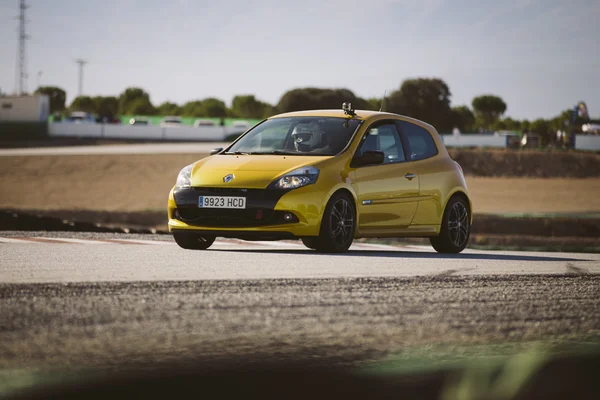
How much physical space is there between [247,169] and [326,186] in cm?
84

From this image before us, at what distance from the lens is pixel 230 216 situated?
37.2ft

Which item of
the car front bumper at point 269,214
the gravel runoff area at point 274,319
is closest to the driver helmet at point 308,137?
the car front bumper at point 269,214

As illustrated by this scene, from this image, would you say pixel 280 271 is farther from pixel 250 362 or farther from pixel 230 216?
pixel 250 362

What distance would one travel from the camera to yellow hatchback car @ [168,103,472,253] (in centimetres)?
1126

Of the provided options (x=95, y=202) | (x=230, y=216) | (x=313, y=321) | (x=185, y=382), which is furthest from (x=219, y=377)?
(x=95, y=202)

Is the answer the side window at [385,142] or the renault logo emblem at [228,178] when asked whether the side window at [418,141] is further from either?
the renault logo emblem at [228,178]

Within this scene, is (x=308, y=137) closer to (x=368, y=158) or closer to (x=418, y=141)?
(x=368, y=158)

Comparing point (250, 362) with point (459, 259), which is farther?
point (459, 259)

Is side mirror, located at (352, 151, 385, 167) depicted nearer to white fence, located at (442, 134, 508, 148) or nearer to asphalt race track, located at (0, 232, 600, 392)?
asphalt race track, located at (0, 232, 600, 392)

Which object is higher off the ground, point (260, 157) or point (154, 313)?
point (260, 157)

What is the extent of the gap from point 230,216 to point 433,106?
127m

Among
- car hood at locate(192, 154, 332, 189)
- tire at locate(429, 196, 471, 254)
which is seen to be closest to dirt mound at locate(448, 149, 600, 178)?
tire at locate(429, 196, 471, 254)

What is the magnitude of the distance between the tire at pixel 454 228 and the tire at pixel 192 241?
267 centimetres

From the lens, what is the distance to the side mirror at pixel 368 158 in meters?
11.9
